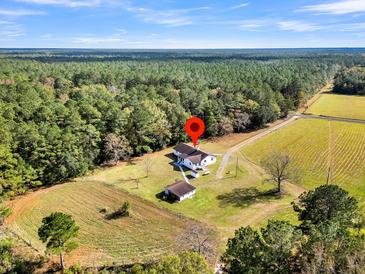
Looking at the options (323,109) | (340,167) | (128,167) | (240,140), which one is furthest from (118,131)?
(323,109)

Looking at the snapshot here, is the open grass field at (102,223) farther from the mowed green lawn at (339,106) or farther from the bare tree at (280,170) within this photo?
the mowed green lawn at (339,106)

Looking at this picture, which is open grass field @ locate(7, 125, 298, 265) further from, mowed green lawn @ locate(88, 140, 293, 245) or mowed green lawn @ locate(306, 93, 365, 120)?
mowed green lawn @ locate(306, 93, 365, 120)

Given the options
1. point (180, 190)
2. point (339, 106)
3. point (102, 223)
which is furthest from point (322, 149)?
point (339, 106)

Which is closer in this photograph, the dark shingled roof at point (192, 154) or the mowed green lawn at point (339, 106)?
the dark shingled roof at point (192, 154)

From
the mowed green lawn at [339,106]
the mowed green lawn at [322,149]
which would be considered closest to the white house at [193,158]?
the mowed green lawn at [322,149]

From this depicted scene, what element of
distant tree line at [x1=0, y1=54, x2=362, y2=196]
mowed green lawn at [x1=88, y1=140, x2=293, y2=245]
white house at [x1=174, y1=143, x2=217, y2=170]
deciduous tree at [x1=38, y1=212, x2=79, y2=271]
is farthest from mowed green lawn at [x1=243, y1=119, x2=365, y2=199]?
deciduous tree at [x1=38, y1=212, x2=79, y2=271]

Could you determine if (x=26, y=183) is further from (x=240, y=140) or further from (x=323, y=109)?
(x=323, y=109)

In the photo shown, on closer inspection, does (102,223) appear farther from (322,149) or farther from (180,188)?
(322,149)
